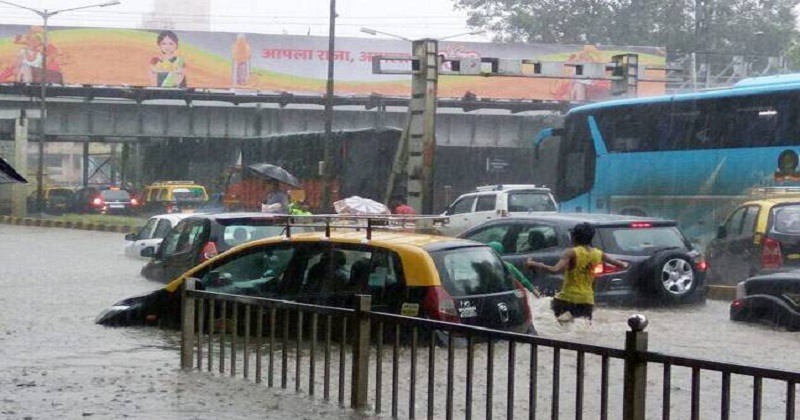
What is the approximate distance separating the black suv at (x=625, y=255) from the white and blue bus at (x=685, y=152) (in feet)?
22.5

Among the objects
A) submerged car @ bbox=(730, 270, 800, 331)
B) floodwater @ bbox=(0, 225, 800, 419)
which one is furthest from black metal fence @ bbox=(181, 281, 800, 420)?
submerged car @ bbox=(730, 270, 800, 331)

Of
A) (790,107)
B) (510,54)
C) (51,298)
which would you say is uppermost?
(510,54)

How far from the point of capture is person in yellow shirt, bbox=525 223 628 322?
472 inches

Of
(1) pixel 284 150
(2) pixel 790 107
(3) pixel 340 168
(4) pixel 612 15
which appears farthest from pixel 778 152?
(4) pixel 612 15

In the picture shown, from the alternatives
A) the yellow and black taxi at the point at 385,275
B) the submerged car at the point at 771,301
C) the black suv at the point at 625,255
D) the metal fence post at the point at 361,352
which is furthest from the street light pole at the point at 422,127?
the metal fence post at the point at 361,352

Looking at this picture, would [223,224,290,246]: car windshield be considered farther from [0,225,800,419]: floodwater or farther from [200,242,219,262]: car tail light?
[0,225,800,419]: floodwater

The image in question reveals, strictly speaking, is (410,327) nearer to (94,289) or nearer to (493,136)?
Result: (94,289)

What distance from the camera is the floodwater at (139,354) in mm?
8703

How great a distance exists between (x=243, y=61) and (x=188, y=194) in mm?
10816

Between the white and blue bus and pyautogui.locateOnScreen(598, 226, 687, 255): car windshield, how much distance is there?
667 centimetres

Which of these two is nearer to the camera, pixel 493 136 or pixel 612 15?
pixel 493 136

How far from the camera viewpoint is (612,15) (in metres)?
72.2

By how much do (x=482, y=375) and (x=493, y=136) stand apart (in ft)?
169

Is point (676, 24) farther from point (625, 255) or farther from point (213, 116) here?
point (625, 255)
